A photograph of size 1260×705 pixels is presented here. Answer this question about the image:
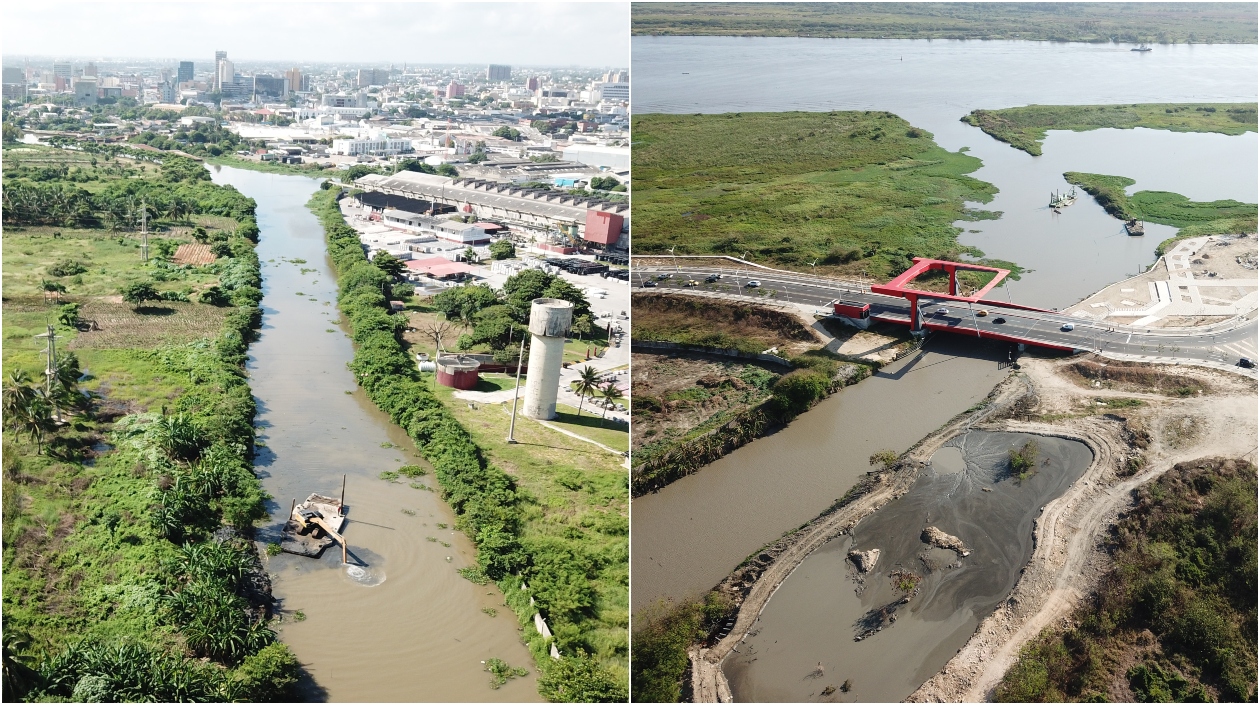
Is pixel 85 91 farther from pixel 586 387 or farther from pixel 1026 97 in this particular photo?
pixel 586 387

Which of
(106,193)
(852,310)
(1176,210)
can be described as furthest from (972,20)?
(106,193)

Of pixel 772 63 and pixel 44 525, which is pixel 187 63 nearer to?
pixel 772 63

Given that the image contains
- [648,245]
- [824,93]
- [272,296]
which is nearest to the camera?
[648,245]

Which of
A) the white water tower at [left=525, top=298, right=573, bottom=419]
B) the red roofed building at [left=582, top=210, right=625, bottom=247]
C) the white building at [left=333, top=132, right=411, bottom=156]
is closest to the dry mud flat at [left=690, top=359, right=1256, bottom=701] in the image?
the white water tower at [left=525, top=298, right=573, bottom=419]

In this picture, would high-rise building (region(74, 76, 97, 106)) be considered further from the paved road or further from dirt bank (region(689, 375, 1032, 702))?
dirt bank (region(689, 375, 1032, 702))

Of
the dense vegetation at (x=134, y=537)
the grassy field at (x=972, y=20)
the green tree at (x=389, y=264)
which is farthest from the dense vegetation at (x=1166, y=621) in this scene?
the grassy field at (x=972, y=20)

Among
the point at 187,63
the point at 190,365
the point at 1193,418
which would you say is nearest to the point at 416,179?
the point at 190,365

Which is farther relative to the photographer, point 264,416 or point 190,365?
point 190,365
